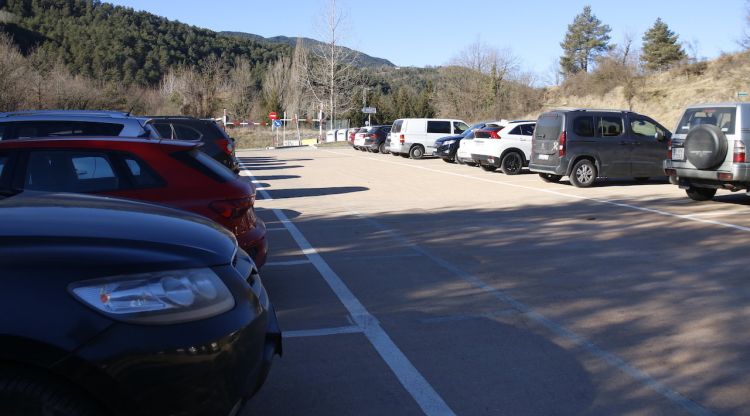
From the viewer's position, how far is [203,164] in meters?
6.48

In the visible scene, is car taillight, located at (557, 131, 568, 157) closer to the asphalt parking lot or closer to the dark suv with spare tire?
the dark suv with spare tire

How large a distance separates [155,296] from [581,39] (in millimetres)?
79941

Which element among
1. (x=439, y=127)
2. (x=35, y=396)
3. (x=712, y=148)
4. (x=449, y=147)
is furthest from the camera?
(x=439, y=127)

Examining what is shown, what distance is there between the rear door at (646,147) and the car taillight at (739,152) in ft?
16.1

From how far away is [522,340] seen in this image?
18.1 ft

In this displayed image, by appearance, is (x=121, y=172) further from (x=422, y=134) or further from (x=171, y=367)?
(x=422, y=134)

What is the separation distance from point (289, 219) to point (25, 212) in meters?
9.27

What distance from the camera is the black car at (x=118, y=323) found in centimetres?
260

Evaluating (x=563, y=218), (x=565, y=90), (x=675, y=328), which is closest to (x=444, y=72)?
(x=565, y=90)

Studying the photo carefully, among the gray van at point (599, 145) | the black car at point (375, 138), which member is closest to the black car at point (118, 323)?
the gray van at point (599, 145)

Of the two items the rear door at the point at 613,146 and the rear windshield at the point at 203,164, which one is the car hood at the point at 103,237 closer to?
the rear windshield at the point at 203,164

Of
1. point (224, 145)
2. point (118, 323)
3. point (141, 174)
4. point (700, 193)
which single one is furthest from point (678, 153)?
point (118, 323)

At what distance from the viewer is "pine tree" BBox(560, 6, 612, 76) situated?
76188 mm

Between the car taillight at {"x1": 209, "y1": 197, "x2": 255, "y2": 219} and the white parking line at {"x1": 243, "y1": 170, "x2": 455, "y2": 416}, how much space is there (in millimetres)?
1313
